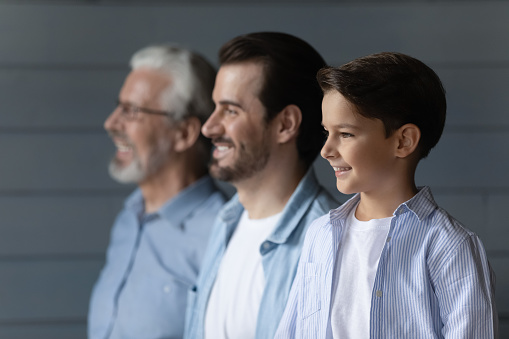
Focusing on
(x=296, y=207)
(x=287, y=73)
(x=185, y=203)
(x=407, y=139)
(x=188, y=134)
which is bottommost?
(x=185, y=203)

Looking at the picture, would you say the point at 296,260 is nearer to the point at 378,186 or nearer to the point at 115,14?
the point at 378,186

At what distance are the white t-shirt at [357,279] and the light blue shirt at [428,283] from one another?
19mm

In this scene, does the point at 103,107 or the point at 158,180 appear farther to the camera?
the point at 103,107

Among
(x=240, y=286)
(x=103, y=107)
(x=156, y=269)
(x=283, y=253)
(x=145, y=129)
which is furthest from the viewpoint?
(x=103, y=107)

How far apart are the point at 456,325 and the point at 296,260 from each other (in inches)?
20.0

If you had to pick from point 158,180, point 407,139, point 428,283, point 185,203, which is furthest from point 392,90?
point 158,180

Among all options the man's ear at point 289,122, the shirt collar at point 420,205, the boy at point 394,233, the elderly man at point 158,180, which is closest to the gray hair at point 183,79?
the elderly man at point 158,180

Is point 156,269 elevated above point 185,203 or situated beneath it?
situated beneath

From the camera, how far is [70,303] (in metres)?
2.62

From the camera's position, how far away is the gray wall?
7.91ft

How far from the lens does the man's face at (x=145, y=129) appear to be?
2180mm

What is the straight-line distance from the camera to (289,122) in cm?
162

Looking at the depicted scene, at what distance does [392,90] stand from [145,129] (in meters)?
1.25

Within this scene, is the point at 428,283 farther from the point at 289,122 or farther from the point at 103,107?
the point at 103,107
